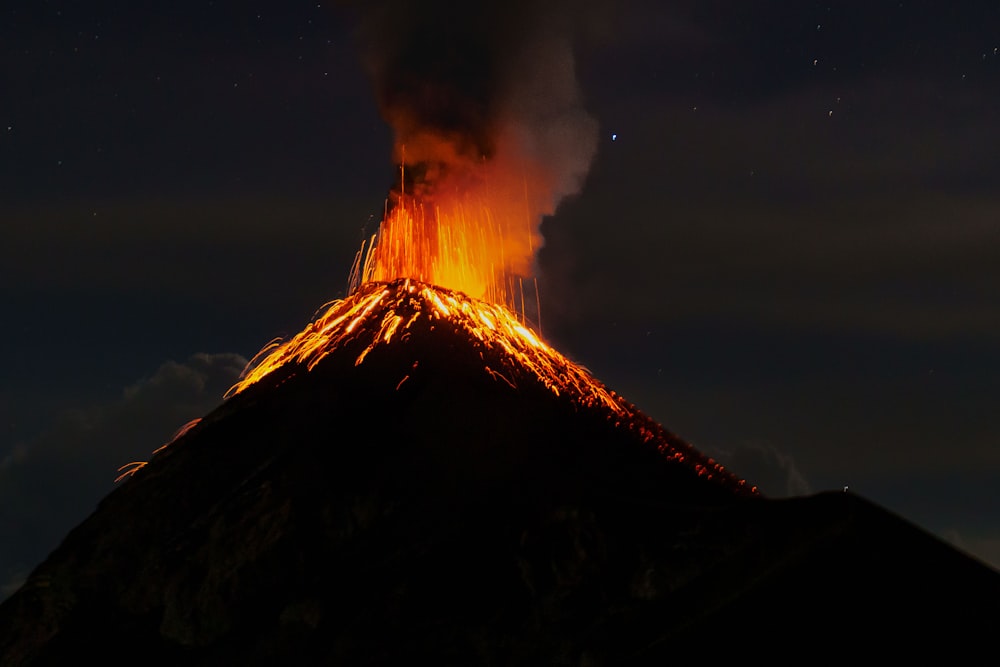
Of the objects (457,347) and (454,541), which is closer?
(454,541)

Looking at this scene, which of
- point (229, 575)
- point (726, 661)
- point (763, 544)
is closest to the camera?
point (726, 661)

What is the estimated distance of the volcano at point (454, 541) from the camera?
42.5 meters

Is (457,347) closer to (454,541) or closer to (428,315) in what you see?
(428,315)

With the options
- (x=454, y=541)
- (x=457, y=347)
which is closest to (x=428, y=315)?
(x=457, y=347)

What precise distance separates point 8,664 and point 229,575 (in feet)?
31.8

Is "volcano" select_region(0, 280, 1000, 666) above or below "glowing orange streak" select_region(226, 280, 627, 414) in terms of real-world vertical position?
below

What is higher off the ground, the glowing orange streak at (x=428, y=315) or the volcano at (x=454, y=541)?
the glowing orange streak at (x=428, y=315)

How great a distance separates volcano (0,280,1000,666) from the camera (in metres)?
42.5

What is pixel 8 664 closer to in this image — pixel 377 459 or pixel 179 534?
pixel 179 534

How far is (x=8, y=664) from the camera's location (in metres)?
51.9

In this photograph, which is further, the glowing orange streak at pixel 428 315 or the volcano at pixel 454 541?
the glowing orange streak at pixel 428 315

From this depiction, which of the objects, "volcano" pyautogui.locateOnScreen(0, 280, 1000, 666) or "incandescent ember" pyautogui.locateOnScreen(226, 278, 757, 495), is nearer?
"volcano" pyautogui.locateOnScreen(0, 280, 1000, 666)

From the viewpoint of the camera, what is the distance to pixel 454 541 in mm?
51469

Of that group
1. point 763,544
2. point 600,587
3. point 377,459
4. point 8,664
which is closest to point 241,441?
point 377,459
